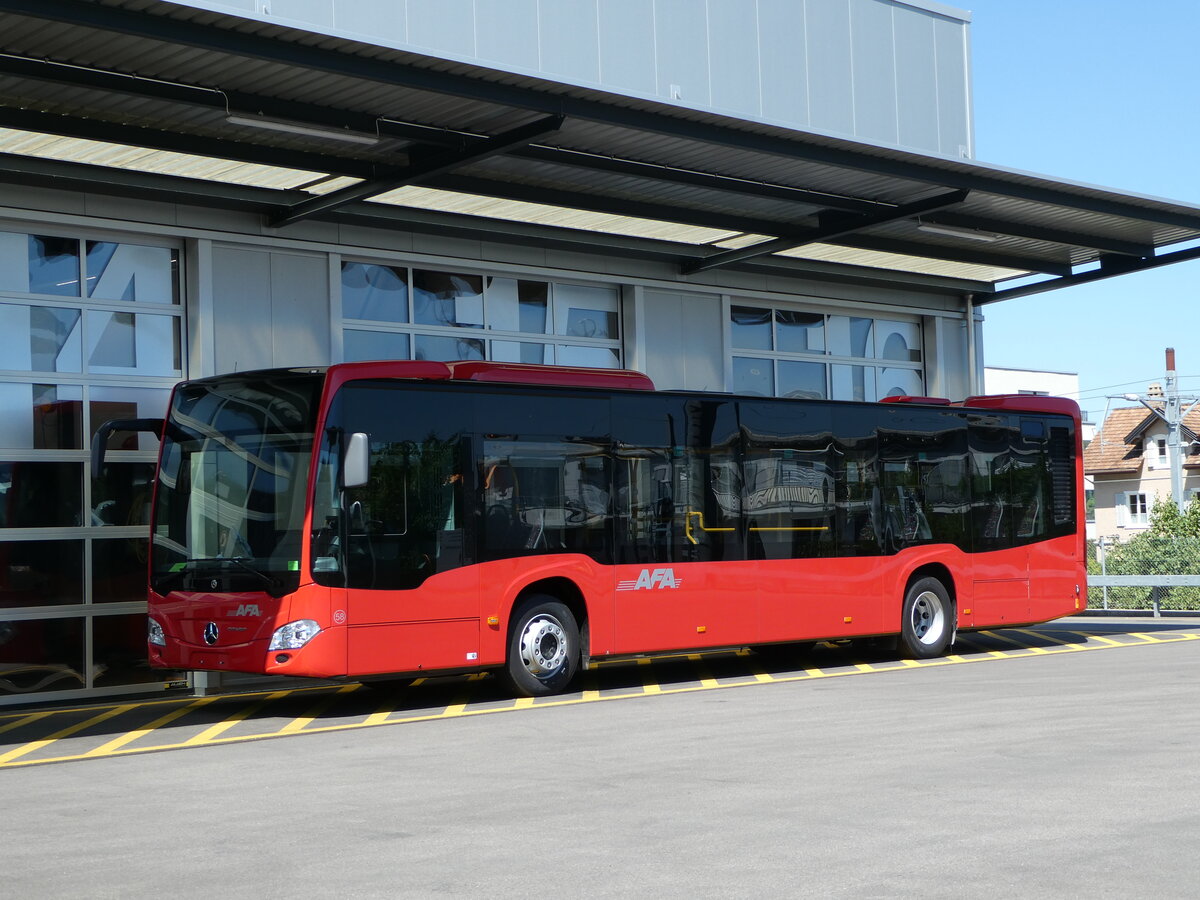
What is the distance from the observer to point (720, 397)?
1617 centimetres

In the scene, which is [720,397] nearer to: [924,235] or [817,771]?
[924,235]

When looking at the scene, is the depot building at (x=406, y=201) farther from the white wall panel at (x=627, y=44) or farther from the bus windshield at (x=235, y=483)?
the bus windshield at (x=235, y=483)

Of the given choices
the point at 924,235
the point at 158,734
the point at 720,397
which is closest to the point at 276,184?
the point at 720,397

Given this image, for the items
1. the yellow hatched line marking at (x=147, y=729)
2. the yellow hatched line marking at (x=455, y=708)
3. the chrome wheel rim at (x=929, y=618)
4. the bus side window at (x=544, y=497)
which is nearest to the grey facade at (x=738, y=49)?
the bus side window at (x=544, y=497)

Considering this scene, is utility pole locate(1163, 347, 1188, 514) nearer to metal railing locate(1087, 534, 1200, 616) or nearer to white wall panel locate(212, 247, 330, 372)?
metal railing locate(1087, 534, 1200, 616)

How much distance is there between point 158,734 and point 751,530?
642 centimetres

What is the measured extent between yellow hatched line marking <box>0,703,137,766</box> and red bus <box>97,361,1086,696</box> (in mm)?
802

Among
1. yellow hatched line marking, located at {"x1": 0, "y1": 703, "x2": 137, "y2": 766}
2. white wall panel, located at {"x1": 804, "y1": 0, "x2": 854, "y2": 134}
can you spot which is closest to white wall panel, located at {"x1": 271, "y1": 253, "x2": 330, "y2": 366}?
yellow hatched line marking, located at {"x1": 0, "y1": 703, "x2": 137, "y2": 766}

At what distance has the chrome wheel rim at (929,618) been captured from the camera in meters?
18.1

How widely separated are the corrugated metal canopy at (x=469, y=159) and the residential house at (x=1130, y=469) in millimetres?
50266

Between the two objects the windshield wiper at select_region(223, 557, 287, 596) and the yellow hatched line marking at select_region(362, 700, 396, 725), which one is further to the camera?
the yellow hatched line marking at select_region(362, 700, 396, 725)

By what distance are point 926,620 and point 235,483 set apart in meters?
8.58

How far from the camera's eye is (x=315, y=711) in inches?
550

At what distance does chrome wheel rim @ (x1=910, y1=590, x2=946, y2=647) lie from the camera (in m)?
18.1
